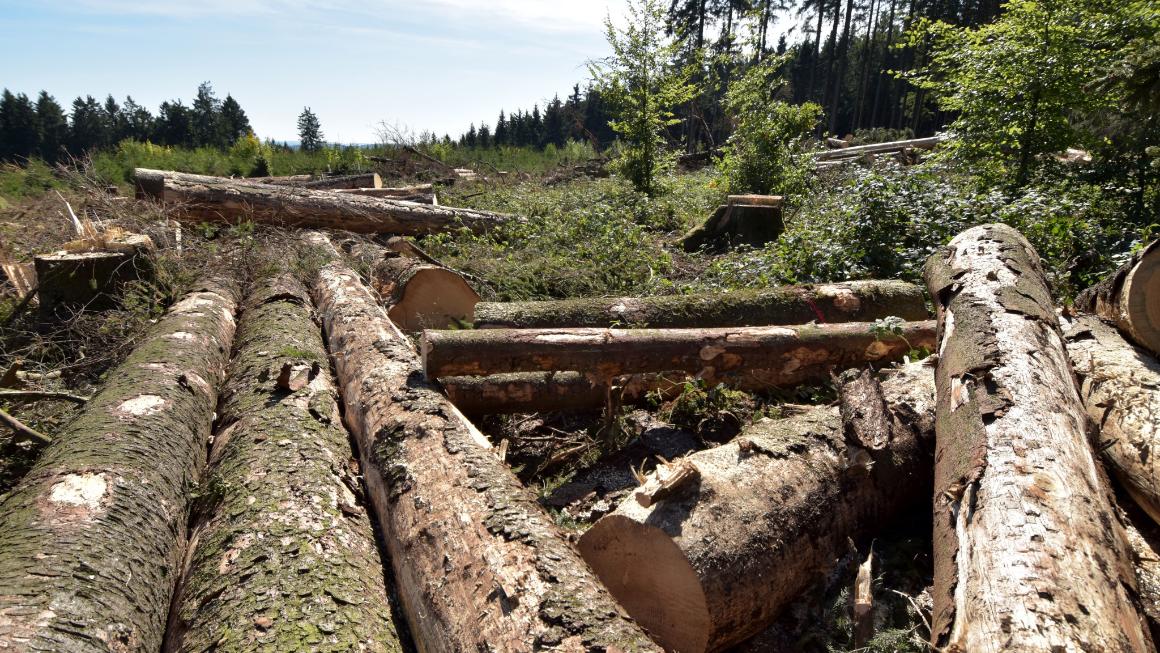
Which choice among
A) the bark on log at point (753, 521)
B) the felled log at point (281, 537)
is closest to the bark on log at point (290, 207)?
the felled log at point (281, 537)

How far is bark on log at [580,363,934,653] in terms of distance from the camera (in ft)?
7.68

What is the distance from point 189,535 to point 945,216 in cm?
659

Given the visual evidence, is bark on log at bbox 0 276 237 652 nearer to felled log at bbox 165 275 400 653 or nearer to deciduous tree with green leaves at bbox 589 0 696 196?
felled log at bbox 165 275 400 653

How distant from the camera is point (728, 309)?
4816mm

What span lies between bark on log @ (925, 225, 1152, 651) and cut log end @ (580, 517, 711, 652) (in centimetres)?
80

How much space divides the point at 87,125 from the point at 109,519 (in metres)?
37.5

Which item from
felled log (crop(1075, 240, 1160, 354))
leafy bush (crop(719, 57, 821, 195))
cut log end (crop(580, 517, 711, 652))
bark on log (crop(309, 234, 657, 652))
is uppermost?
leafy bush (crop(719, 57, 821, 195))

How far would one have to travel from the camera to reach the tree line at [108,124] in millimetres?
27922

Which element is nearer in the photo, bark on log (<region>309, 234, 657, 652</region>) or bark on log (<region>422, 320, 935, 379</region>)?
bark on log (<region>309, 234, 657, 652</region>)

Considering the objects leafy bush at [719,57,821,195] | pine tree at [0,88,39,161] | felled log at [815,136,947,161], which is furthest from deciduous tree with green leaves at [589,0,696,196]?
pine tree at [0,88,39,161]

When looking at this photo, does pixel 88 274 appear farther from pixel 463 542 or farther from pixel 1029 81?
pixel 1029 81

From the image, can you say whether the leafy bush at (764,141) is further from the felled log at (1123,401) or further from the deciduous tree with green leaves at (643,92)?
the felled log at (1123,401)

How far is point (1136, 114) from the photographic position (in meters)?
5.92

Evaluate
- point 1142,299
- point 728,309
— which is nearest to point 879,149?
point 728,309
